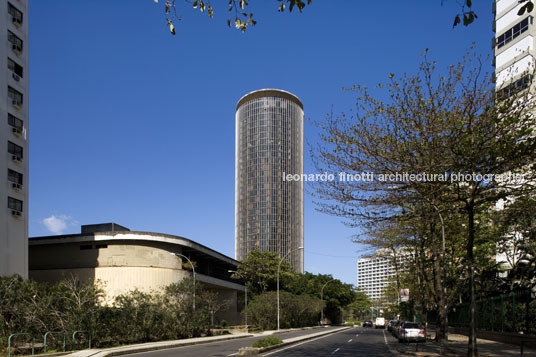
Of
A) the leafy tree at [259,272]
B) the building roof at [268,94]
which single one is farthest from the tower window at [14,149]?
the building roof at [268,94]

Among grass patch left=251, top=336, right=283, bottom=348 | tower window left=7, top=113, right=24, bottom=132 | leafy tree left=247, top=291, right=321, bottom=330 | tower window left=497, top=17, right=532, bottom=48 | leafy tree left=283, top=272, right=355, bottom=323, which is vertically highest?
tower window left=497, top=17, right=532, bottom=48

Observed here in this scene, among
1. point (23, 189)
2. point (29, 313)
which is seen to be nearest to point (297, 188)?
point (23, 189)

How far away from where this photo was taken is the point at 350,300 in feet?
334

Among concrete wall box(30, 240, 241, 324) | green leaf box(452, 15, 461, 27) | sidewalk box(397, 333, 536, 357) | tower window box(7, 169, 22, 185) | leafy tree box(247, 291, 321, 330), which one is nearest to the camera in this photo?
green leaf box(452, 15, 461, 27)

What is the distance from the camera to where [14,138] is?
42594 millimetres

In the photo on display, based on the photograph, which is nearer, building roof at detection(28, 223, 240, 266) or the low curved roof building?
the low curved roof building

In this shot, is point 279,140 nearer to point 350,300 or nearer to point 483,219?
point 350,300

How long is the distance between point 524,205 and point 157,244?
136 ft

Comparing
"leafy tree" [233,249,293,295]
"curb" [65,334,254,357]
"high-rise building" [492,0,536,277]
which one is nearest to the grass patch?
"curb" [65,334,254,357]

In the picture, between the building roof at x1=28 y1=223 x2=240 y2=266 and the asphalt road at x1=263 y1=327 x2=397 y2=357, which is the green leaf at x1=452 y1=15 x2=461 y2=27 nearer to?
the asphalt road at x1=263 y1=327 x2=397 y2=357

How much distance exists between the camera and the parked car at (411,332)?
1243 inches

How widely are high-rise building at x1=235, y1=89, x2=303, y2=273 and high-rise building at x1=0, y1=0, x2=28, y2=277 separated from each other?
130m

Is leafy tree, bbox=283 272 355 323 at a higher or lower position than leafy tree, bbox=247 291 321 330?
lower

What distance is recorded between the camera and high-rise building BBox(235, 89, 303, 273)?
17362cm
